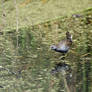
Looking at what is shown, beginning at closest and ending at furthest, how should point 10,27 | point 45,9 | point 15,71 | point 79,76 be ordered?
point 79,76, point 15,71, point 10,27, point 45,9

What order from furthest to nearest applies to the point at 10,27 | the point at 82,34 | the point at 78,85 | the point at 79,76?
the point at 10,27
the point at 82,34
the point at 79,76
the point at 78,85

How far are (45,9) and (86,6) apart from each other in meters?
1.34

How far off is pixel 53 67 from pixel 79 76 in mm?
713

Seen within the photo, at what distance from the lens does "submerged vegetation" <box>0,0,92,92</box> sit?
512 centimetres

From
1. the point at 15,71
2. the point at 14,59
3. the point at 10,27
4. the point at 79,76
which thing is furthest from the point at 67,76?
the point at 10,27

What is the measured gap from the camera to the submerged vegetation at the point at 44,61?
16.8ft

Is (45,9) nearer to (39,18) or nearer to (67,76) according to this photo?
(39,18)

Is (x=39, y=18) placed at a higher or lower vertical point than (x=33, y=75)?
higher

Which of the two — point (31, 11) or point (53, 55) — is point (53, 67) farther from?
point (31, 11)

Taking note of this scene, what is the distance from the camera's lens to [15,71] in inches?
233

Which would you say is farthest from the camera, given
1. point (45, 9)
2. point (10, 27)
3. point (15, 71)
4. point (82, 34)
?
point (45, 9)

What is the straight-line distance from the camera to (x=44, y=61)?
20.8 ft

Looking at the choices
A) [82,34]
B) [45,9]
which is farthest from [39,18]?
[82,34]

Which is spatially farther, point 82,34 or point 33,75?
point 82,34
